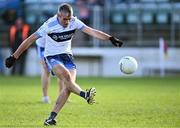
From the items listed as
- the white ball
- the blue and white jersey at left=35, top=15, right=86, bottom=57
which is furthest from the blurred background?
the blue and white jersey at left=35, top=15, right=86, bottom=57

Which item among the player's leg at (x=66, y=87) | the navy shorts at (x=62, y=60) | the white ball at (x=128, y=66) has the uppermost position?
the navy shorts at (x=62, y=60)

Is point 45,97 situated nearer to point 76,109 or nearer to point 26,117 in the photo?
point 76,109

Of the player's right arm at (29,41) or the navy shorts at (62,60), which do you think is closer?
the player's right arm at (29,41)

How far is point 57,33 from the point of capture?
11.9m

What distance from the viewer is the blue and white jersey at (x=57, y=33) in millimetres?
11820

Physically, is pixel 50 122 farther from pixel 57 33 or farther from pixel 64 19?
pixel 64 19

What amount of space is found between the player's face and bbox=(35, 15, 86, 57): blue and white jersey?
11cm

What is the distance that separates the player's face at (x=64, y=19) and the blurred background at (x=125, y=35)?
18.1 m

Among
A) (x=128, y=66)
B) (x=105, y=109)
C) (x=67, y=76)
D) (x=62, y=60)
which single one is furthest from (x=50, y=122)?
(x=105, y=109)

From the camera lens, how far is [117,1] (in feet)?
101

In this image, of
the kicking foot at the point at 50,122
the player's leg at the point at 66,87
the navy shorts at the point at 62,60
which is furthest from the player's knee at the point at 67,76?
the kicking foot at the point at 50,122

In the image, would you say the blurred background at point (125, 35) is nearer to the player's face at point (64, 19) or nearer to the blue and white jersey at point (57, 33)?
the blue and white jersey at point (57, 33)

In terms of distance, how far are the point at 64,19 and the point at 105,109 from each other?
344cm

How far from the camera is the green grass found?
11.8 meters
